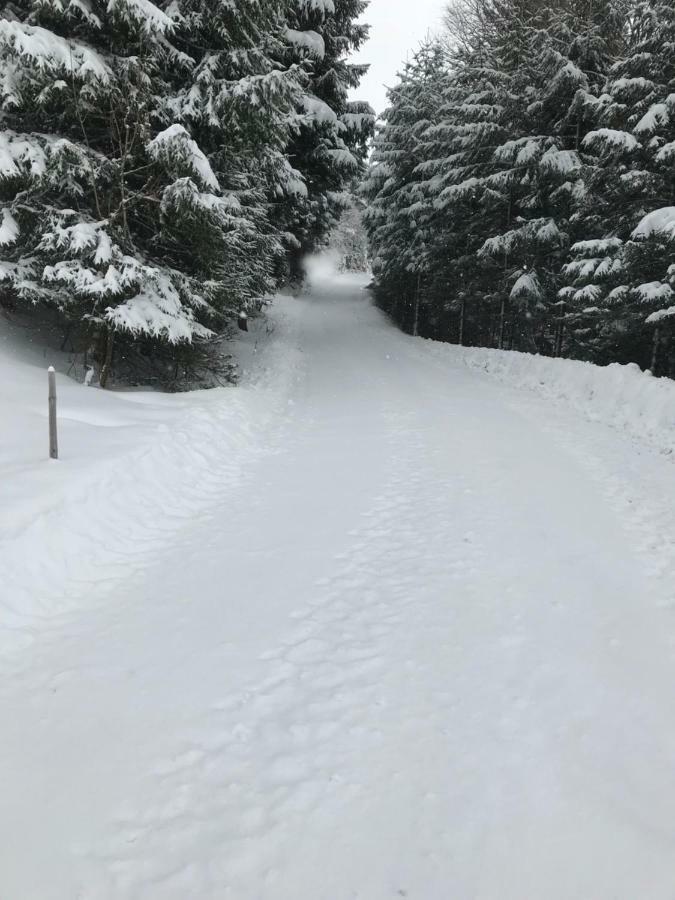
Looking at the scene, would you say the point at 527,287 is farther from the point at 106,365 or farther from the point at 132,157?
the point at 106,365

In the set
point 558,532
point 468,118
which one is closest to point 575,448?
point 558,532

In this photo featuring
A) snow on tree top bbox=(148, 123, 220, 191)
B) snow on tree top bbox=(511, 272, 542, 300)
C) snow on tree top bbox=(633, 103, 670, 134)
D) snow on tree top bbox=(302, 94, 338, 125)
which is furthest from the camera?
snow on tree top bbox=(511, 272, 542, 300)

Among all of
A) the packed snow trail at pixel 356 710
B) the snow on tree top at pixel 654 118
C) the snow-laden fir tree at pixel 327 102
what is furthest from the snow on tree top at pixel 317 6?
the packed snow trail at pixel 356 710

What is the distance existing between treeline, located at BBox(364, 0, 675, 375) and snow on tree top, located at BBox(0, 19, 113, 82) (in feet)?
32.5

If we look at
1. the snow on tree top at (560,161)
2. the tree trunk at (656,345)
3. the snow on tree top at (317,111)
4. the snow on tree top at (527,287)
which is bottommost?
the tree trunk at (656,345)

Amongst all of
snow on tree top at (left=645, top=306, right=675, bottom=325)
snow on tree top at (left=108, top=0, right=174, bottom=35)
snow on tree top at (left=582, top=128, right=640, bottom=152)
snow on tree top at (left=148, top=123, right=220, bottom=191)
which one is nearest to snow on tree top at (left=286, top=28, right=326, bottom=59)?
snow on tree top at (left=582, top=128, right=640, bottom=152)

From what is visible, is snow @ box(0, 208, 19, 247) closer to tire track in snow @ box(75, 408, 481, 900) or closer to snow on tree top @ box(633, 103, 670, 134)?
tire track in snow @ box(75, 408, 481, 900)

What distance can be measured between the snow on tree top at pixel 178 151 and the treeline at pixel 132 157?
0.07 ft

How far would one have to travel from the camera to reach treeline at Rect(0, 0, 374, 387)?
8070 millimetres

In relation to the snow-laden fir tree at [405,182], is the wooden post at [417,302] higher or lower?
lower

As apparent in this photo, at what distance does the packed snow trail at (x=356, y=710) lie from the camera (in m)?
2.27

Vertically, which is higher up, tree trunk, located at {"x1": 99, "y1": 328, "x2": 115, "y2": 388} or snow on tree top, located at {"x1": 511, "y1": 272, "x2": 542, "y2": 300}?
snow on tree top, located at {"x1": 511, "y1": 272, "x2": 542, "y2": 300}

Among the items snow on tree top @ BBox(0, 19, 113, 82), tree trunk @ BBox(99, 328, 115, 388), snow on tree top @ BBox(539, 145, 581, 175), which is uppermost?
snow on tree top @ BBox(539, 145, 581, 175)

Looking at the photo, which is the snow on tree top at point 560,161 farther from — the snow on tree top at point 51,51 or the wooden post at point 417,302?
the snow on tree top at point 51,51
